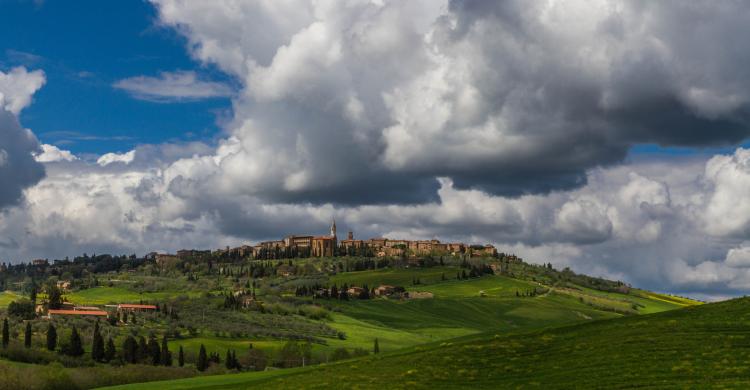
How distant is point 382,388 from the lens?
62438 millimetres

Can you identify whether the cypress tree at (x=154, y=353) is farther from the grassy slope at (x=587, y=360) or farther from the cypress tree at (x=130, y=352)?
the grassy slope at (x=587, y=360)

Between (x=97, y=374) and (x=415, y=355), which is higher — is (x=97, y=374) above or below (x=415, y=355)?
below

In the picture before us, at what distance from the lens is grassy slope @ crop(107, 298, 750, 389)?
56.6m

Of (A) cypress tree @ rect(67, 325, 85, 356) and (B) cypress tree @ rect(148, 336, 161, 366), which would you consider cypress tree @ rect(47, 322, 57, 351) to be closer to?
(A) cypress tree @ rect(67, 325, 85, 356)

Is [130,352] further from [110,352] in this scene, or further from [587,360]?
Answer: [587,360]

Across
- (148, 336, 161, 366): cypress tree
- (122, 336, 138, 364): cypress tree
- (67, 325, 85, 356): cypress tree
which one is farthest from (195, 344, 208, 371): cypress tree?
(67, 325, 85, 356): cypress tree

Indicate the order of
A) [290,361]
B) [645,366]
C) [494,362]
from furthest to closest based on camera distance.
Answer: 1. [290,361]
2. [494,362]
3. [645,366]

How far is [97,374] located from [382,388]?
8121 cm

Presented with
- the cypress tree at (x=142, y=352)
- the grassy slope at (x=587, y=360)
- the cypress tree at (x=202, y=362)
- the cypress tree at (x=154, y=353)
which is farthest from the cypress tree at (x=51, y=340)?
the grassy slope at (x=587, y=360)

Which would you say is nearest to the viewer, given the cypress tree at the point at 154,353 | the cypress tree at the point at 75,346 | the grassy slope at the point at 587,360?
the grassy slope at the point at 587,360

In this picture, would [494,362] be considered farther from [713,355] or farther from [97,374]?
[97,374]

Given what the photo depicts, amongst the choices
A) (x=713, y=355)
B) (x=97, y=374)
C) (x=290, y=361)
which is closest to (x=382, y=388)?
(x=713, y=355)

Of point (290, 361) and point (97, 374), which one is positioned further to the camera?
point (290, 361)

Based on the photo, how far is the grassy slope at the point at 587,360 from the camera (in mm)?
56562
